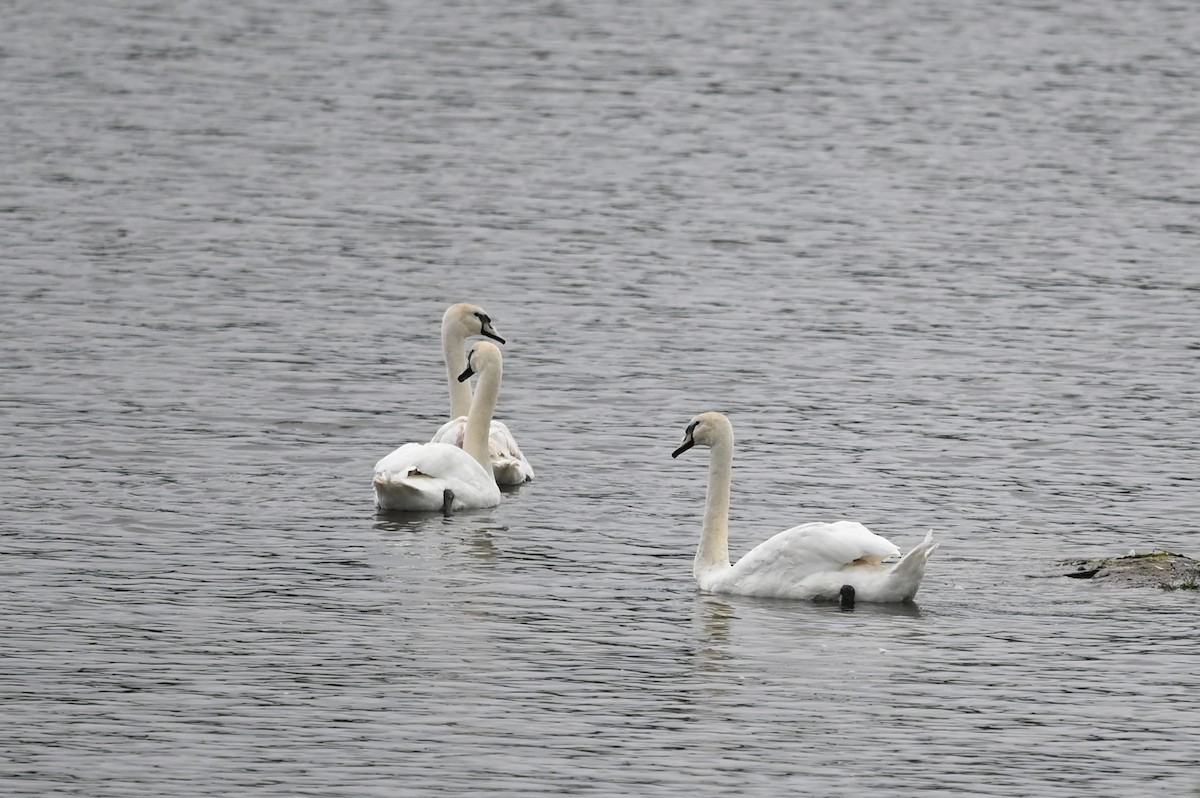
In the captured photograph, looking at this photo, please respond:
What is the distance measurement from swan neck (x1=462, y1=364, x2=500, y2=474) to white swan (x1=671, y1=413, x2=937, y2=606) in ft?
15.2

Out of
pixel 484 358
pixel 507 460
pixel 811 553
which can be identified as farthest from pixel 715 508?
pixel 484 358

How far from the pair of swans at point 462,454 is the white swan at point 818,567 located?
3607mm

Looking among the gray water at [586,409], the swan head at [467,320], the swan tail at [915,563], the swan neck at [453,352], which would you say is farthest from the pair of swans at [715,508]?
the swan head at [467,320]

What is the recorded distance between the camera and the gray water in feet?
45.6

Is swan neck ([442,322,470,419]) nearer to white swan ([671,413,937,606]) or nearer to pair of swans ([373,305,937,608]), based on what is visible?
pair of swans ([373,305,937,608])

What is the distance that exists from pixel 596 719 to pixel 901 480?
→ 8117mm

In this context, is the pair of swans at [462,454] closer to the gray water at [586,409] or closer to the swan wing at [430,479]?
the swan wing at [430,479]

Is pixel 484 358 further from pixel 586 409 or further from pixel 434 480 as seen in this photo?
pixel 586 409

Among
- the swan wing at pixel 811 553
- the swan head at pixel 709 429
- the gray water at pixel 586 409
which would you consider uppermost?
the swan head at pixel 709 429

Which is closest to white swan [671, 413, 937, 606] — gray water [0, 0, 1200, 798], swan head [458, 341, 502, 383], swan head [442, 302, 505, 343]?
gray water [0, 0, 1200, 798]

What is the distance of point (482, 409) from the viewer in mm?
21906

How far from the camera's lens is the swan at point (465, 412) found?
71.0 feet

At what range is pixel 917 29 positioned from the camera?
63094 mm

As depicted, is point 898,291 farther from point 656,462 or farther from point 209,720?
point 209,720
